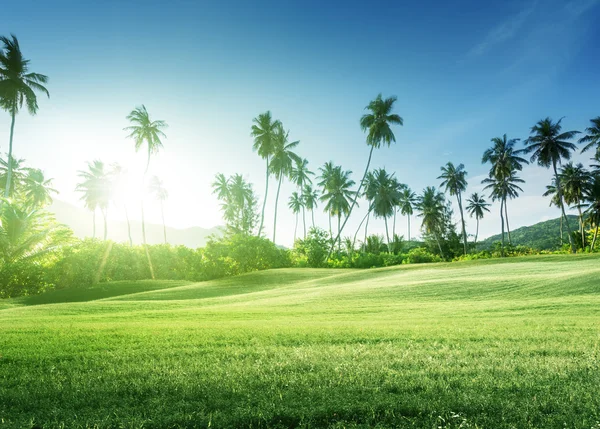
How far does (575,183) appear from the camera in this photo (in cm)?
6269

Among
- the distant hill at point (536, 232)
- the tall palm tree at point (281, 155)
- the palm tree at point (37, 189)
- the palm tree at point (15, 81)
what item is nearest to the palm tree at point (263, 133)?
the tall palm tree at point (281, 155)

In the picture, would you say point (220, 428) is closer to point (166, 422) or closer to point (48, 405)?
point (166, 422)

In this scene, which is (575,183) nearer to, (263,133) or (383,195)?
(383,195)

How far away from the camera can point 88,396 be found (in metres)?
4.29

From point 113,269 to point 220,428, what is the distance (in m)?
37.1

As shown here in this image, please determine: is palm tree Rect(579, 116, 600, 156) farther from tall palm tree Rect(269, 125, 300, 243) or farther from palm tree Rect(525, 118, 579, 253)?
tall palm tree Rect(269, 125, 300, 243)

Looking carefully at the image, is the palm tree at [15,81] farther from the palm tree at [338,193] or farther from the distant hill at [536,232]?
the distant hill at [536,232]

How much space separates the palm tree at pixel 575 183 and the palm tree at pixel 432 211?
70.2ft

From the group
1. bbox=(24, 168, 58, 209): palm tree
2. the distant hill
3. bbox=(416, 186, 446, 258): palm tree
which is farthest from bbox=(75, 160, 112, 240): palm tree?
the distant hill

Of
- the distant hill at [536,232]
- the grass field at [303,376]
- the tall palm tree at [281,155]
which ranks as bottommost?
the grass field at [303,376]

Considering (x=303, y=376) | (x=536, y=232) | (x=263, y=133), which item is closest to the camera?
(x=303, y=376)

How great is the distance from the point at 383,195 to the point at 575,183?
105 ft

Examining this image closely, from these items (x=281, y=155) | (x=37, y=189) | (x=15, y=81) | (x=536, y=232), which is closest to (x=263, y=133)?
(x=281, y=155)

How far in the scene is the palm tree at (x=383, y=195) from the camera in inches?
2854
